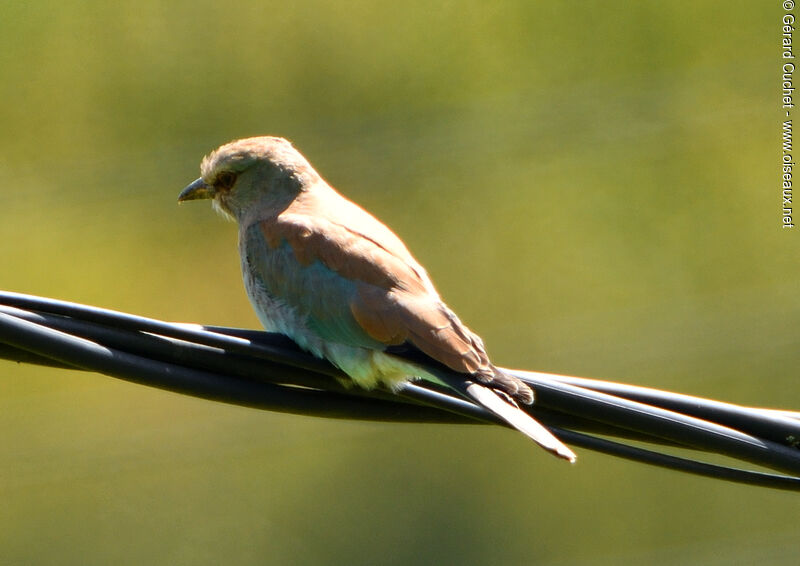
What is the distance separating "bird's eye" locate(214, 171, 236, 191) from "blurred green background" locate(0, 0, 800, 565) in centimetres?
675

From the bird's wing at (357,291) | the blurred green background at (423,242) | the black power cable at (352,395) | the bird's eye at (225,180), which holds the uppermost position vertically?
the blurred green background at (423,242)

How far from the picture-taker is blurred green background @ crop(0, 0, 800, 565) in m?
11.4

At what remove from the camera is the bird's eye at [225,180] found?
15.1 ft

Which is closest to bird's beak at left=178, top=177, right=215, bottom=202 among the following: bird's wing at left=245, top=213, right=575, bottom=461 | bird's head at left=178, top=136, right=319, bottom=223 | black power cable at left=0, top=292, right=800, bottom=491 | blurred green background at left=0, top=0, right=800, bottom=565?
bird's head at left=178, top=136, right=319, bottom=223

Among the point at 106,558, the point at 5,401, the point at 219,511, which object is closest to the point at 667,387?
the point at 219,511

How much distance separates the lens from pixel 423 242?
12758 millimetres

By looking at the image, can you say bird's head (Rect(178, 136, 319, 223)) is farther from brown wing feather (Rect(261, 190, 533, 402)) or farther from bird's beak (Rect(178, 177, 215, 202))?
brown wing feather (Rect(261, 190, 533, 402))

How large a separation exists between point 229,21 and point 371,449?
219 inches

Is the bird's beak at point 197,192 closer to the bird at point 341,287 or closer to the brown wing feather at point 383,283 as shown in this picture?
the bird at point 341,287

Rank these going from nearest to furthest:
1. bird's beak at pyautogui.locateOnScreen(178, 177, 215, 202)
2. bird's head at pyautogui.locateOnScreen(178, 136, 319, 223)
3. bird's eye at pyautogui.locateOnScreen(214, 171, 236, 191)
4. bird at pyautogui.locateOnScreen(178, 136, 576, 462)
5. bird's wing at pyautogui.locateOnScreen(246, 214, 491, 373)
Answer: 1. bird at pyautogui.locateOnScreen(178, 136, 576, 462)
2. bird's wing at pyautogui.locateOnScreen(246, 214, 491, 373)
3. bird's head at pyautogui.locateOnScreen(178, 136, 319, 223)
4. bird's eye at pyautogui.locateOnScreen(214, 171, 236, 191)
5. bird's beak at pyautogui.locateOnScreen(178, 177, 215, 202)

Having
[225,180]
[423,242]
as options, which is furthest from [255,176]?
[423,242]

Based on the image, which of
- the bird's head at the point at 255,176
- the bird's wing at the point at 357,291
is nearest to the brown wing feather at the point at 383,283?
the bird's wing at the point at 357,291

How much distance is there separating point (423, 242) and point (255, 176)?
324 inches

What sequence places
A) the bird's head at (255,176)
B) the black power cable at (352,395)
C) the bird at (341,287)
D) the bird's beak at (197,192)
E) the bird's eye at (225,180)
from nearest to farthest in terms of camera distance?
the black power cable at (352,395) < the bird at (341,287) < the bird's head at (255,176) < the bird's eye at (225,180) < the bird's beak at (197,192)
